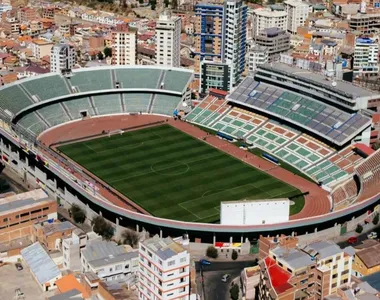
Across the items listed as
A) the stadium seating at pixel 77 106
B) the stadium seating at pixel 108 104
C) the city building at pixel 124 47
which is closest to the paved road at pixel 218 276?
the stadium seating at pixel 77 106

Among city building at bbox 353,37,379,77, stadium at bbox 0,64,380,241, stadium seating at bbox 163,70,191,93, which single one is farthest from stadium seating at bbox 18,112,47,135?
city building at bbox 353,37,379,77

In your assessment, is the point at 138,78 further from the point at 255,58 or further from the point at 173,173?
the point at 173,173

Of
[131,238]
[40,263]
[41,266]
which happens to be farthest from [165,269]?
[131,238]

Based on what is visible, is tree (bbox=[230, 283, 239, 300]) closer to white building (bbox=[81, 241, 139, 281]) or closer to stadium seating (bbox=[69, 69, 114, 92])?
white building (bbox=[81, 241, 139, 281])

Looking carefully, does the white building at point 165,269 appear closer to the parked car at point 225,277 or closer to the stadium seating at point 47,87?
the parked car at point 225,277

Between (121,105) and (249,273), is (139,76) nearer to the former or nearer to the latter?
(121,105)
